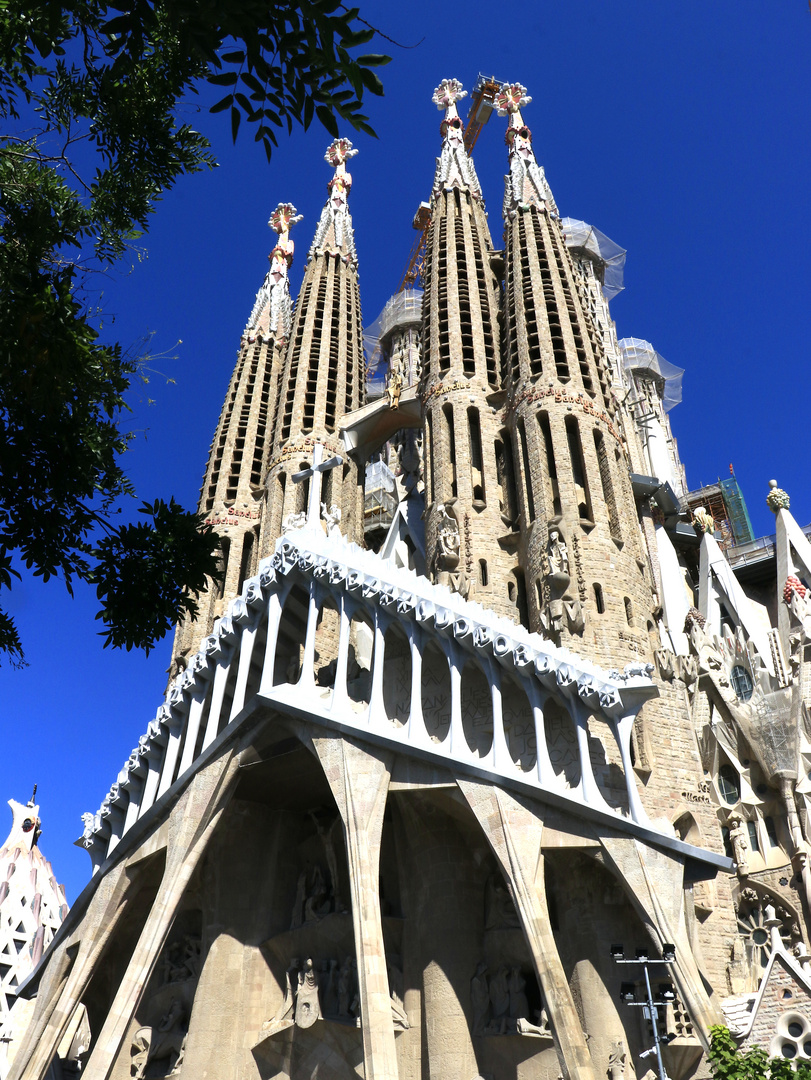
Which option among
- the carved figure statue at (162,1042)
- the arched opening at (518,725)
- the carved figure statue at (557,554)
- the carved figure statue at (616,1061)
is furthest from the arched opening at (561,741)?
the carved figure statue at (162,1042)

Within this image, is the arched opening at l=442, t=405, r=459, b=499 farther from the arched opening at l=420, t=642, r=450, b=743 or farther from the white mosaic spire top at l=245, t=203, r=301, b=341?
the white mosaic spire top at l=245, t=203, r=301, b=341

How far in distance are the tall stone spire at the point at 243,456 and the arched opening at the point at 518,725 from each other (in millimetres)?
10192

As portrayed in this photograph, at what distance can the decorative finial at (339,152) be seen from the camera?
42.6 m

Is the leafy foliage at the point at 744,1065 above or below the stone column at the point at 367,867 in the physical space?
below

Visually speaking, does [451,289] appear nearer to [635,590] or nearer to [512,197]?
[512,197]

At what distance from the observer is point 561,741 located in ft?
59.3

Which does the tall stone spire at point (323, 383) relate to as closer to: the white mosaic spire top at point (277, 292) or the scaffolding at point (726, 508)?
the white mosaic spire top at point (277, 292)

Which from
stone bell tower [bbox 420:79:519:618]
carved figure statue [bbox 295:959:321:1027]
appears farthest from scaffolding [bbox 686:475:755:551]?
carved figure statue [bbox 295:959:321:1027]

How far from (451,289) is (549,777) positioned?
17.3 metres

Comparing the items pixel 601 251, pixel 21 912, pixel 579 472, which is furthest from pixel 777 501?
pixel 21 912

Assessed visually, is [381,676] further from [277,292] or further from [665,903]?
[277,292]

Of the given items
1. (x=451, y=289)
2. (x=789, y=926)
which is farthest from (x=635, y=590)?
(x=451, y=289)

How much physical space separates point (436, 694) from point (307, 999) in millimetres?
6032

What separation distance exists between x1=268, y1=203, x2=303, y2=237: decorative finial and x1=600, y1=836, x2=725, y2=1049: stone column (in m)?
33.2
